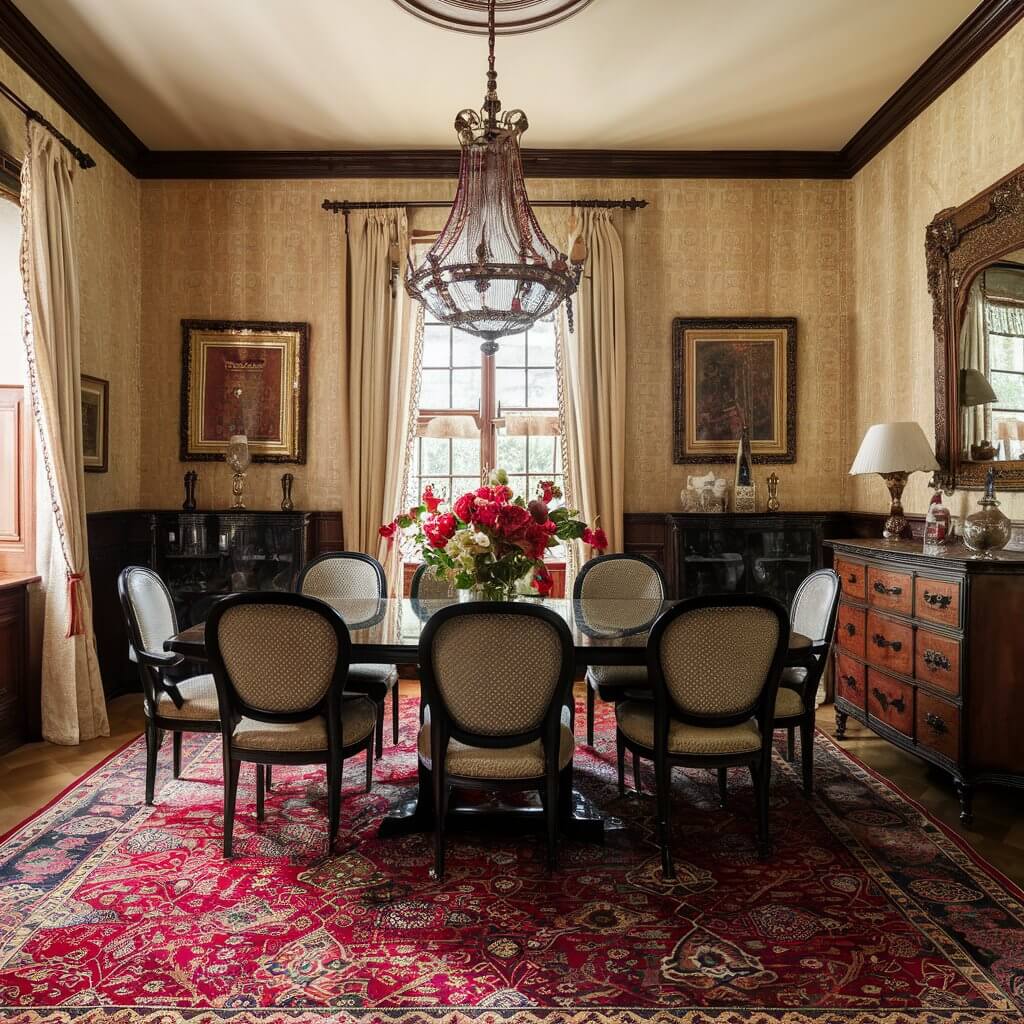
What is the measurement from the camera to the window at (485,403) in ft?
19.0

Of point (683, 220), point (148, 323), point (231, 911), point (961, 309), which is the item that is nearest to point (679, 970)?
point (231, 911)

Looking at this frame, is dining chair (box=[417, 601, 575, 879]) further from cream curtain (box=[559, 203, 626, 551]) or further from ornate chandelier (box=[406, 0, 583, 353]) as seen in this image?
cream curtain (box=[559, 203, 626, 551])

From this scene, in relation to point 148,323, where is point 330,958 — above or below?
below

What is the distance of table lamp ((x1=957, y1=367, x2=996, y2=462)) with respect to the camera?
156 inches

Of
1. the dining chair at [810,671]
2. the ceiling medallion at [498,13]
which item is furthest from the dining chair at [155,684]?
the ceiling medallion at [498,13]

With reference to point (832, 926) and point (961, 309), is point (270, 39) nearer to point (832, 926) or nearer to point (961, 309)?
point (961, 309)

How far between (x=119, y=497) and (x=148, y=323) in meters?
1.25

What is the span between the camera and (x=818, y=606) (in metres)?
3.46

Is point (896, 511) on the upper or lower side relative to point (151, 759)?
upper

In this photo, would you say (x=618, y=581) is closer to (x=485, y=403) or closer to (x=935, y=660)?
(x=935, y=660)

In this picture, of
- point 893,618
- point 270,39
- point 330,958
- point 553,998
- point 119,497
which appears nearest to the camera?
point 553,998

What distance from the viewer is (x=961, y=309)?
13.8 ft

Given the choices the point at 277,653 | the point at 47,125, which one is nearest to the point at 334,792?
the point at 277,653

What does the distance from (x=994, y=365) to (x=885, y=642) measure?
1463 mm
